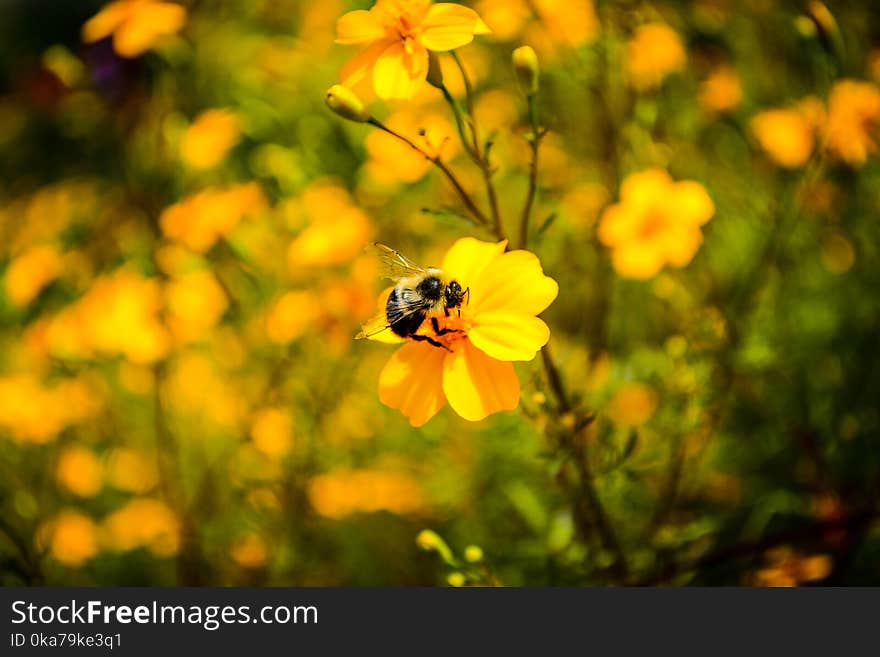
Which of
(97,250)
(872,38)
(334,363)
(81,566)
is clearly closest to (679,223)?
(334,363)

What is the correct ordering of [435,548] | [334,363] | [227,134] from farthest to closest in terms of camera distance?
[227,134], [334,363], [435,548]

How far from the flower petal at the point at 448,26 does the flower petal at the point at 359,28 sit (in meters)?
0.07

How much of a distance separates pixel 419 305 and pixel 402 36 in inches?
15.7

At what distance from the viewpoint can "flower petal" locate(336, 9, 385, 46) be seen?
1.03m

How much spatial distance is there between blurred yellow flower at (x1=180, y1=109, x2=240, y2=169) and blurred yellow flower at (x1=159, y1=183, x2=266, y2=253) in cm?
13

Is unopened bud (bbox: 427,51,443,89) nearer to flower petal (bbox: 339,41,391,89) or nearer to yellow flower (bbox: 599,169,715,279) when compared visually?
flower petal (bbox: 339,41,391,89)

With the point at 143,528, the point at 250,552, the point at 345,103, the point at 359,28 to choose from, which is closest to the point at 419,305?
the point at 345,103

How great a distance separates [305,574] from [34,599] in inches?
30.9

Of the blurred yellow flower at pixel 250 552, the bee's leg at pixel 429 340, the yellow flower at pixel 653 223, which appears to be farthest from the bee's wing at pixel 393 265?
the blurred yellow flower at pixel 250 552

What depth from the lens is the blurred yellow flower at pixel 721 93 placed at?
222cm

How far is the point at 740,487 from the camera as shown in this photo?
6.59ft

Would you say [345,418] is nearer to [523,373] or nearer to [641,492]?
[523,373]

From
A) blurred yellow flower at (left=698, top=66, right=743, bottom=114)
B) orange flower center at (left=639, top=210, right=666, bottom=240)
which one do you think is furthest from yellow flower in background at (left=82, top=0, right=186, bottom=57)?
blurred yellow flower at (left=698, top=66, right=743, bottom=114)

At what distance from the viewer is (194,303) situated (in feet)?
6.77
